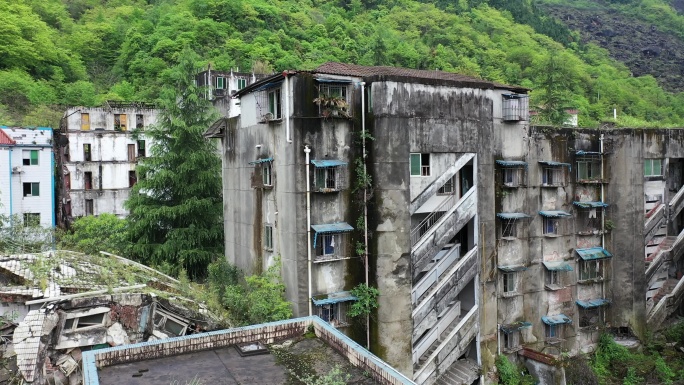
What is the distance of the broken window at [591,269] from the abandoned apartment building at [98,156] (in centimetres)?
3243

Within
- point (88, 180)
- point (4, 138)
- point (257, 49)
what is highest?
point (257, 49)

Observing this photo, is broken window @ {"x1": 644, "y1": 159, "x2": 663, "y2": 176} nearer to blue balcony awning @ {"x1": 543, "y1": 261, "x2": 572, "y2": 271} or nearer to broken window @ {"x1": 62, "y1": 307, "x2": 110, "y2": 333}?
blue balcony awning @ {"x1": 543, "y1": 261, "x2": 572, "y2": 271}

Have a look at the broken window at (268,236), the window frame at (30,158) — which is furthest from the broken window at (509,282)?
the window frame at (30,158)

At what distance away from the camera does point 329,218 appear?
20.2m

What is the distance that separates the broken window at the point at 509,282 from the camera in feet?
80.0

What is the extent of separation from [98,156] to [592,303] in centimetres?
3705

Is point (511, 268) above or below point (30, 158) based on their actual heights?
below

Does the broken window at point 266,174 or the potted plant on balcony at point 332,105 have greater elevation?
the potted plant on balcony at point 332,105

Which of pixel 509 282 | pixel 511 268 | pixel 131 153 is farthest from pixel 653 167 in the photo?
pixel 131 153

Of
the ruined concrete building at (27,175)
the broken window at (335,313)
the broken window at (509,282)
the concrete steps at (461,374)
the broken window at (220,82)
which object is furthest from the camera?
the broken window at (220,82)

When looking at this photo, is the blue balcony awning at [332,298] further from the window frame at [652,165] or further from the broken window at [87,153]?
the broken window at [87,153]

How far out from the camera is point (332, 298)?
20.0m

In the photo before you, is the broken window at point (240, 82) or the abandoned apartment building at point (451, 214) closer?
the abandoned apartment building at point (451, 214)

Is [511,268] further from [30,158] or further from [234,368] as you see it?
[30,158]
